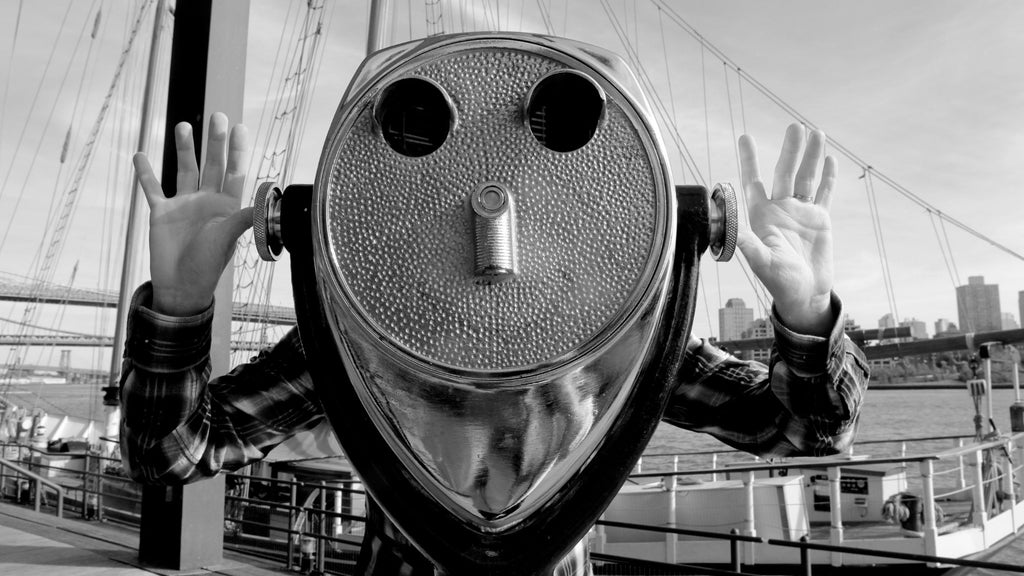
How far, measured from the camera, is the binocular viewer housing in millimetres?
569

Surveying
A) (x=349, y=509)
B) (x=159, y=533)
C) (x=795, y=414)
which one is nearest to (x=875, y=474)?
(x=349, y=509)

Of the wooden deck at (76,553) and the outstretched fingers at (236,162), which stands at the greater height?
the outstretched fingers at (236,162)

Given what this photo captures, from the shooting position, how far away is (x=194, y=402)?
31.6 inches

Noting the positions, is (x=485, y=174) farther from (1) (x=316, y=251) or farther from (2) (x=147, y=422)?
(2) (x=147, y=422)

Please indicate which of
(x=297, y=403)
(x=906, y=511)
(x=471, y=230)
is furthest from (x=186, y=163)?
(x=906, y=511)

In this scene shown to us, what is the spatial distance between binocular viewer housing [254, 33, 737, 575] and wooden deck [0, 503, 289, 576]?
4742 mm

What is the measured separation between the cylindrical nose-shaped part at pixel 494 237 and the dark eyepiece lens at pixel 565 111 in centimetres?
8

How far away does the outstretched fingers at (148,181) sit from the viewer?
0.80 metres

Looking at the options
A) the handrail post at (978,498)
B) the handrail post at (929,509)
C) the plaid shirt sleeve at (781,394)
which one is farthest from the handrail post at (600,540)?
the plaid shirt sleeve at (781,394)

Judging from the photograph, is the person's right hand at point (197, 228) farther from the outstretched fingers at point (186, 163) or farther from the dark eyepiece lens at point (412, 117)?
the dark eyepiece lens at point (412, 117)

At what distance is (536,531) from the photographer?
636mm

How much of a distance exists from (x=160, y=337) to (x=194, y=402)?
86 millimetres

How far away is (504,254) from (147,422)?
1.48 feet

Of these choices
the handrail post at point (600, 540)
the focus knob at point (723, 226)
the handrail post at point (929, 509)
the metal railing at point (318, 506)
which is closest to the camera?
the focus knob at point (723, 226)
